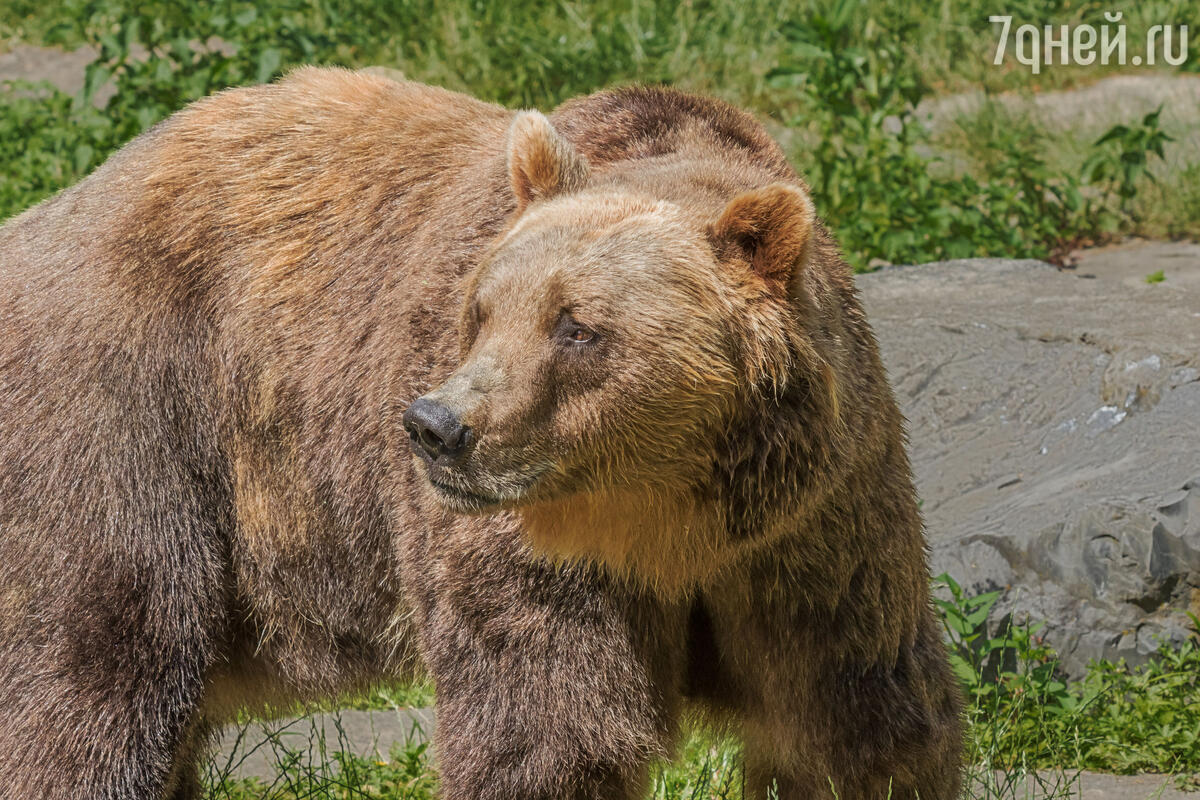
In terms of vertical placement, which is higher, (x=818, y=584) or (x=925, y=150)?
(x=818, y=584)

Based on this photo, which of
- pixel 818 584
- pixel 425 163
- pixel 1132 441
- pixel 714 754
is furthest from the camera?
pixel 1132 441

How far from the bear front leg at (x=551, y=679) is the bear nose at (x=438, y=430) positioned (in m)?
0.53

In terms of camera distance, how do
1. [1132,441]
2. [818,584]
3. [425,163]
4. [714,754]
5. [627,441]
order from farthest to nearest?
[1132,441], [714,754], [425,163], [818,584], [627,441]

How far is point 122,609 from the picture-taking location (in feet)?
13.8

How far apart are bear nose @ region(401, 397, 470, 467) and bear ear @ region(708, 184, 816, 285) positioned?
75 cm

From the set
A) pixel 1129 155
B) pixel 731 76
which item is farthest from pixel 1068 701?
pixel 731 76

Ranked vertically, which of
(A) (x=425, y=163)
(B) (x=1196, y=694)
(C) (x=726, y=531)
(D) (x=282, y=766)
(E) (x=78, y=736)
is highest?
(A) (x=425, y=163)

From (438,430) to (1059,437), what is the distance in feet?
13.6

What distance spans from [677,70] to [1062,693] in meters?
6.90

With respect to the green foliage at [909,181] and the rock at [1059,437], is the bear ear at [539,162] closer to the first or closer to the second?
the rock at [1059,437]

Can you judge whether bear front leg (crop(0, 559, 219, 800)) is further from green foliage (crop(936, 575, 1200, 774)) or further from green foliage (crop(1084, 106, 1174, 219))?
green foliage (crop(1084, 106, 1174, 219))

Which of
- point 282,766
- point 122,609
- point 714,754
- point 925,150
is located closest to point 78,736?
point 122,609

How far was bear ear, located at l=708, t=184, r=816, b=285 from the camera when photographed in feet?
11.2

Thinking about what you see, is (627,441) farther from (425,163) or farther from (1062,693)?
(1062,693)
